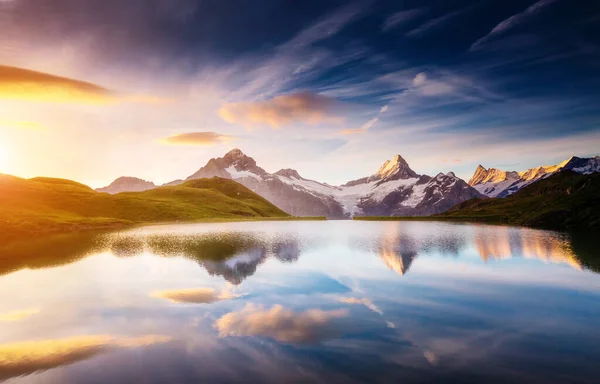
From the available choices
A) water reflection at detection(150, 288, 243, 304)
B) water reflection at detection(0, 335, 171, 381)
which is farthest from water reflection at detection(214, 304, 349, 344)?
water reflection at detection(0, 335, 171, 381)

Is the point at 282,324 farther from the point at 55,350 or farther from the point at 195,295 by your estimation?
the point at 55,350

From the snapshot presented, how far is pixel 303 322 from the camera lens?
27984 millimetres

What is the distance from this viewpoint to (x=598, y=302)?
110ft

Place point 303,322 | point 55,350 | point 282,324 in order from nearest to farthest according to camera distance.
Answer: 1. point 55,350
2. point 282,324
3. point 303,322

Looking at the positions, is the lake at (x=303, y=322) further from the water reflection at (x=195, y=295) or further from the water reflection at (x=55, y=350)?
the water reflection at (x=195, y=295)

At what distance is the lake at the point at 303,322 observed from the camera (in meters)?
19.4

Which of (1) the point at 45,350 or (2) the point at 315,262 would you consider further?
(2) the point at 315,262

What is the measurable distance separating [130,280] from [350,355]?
37.6 meters

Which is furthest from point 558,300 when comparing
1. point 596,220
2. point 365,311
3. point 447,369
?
point 596,220

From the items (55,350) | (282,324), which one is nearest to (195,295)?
(282,324)

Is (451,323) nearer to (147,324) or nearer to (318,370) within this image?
(318,370)

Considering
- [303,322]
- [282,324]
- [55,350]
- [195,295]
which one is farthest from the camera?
[195,295]

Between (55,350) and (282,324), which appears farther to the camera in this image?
(282,324)

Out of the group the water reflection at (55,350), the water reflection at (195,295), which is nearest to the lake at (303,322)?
the water reflection at (55,350)
